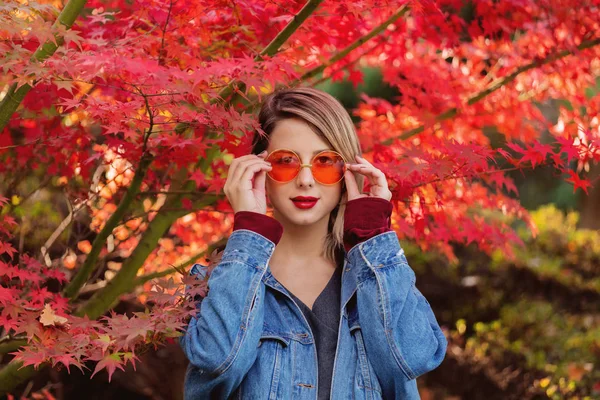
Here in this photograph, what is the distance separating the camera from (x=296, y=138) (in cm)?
218

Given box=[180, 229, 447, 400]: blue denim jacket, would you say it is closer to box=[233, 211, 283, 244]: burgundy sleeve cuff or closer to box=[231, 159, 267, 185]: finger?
box=[233, 211, 283, 244]: burgundy sleeve cuff

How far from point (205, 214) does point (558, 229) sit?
4676mm

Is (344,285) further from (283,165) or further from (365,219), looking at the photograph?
(283,165)

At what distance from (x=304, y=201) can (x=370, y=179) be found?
0.81 feet

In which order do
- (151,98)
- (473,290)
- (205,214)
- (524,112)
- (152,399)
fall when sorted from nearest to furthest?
1. (151,98)
2. (205,214)
3. (524,112)
4. (152,399)
5. (473,290)

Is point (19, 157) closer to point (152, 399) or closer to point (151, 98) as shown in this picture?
point (151, 98)

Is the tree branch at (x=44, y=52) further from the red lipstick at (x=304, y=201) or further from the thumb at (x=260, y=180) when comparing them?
the red lipstick at (x=304, y=201)

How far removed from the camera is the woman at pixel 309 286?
1.91 m

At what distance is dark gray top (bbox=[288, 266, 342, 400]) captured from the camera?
2.00 m

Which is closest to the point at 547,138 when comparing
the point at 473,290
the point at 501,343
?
the point at 473,290

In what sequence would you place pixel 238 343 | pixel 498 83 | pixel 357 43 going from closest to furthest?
pixel 238 343 → pixel 357 43 → pixel 498 83

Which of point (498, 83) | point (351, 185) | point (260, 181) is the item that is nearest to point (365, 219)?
point (351, 185)

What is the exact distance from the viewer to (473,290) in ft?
21.0

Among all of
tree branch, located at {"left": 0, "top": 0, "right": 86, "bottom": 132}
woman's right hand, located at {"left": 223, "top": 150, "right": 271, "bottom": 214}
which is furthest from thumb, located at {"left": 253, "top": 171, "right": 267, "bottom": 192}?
tree branch, located at {"left": 0, "top": 0, "right": 86, "bottom": 132}
